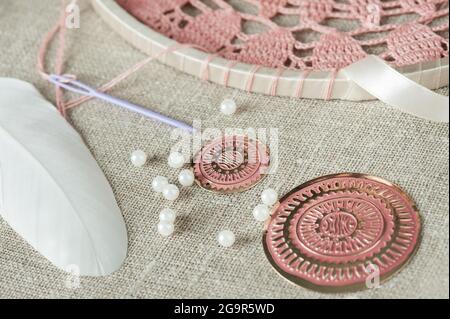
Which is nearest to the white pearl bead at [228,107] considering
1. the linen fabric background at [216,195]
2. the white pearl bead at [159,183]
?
the linen fabric background at [216,195]

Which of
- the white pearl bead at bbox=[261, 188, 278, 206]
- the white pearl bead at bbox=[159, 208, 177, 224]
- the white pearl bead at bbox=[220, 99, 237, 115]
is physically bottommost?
the white pearl bead at bbox=[159, 208, 177, 224]

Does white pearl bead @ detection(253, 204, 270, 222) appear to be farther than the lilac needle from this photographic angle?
No

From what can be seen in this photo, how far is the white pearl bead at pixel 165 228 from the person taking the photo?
64 cm

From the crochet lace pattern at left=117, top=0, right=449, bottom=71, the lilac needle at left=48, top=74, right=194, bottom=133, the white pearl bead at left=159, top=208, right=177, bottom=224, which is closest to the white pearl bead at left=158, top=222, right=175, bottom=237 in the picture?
the white pearl bead at left=159, top=208, right=177, bottom=224

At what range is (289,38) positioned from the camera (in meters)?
0.78

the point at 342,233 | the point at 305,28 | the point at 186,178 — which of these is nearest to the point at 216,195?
the point at 186,178

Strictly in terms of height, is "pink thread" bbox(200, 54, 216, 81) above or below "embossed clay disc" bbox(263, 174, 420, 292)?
above

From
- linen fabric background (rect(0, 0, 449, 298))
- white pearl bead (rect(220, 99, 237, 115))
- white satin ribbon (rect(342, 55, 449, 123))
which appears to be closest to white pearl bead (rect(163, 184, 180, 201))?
linen fabric background (rect(0, 0, 449, 298))

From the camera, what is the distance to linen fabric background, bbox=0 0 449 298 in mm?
608

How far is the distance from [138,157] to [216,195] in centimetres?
9

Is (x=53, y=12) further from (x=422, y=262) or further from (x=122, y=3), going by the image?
(x=422, y=262)

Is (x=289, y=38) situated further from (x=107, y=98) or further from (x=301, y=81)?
(x=107, y=98)

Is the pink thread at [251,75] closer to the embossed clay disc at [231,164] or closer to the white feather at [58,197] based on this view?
the embossed clay disc at [231,164]

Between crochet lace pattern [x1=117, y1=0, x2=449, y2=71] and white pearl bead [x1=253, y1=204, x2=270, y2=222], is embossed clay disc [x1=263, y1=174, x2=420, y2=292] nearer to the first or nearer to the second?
white pearl bead [x1=253, y1=204, x2=270, y2=222]
